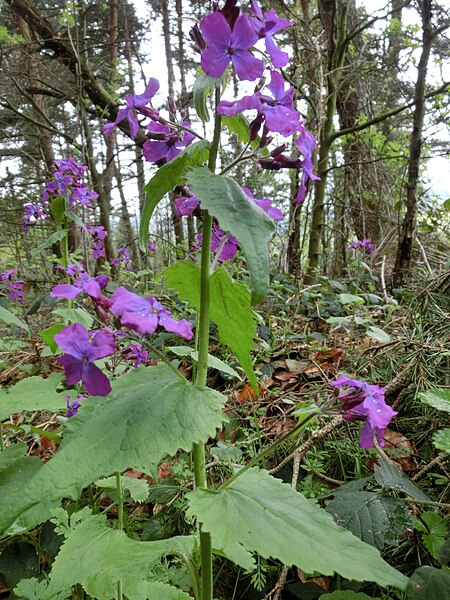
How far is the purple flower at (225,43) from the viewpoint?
993mm

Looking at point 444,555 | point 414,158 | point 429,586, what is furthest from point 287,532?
point 414,158

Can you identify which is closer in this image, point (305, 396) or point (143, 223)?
point (143, 223)

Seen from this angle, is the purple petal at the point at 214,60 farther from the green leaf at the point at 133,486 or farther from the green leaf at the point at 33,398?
the green leaf at the point at 133,486

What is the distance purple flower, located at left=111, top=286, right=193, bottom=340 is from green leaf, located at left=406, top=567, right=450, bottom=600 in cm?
76

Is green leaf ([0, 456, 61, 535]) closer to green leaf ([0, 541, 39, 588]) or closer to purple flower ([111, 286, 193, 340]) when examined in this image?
green leaf ([0, 541, 39, 588])

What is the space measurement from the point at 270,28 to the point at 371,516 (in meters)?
1.51

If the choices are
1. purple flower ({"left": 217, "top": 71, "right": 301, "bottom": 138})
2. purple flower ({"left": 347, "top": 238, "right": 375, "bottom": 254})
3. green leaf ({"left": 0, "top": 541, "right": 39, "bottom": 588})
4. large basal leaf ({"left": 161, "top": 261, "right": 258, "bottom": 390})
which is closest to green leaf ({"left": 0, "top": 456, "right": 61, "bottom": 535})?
green leaf ({"left": 0, "top": 541, "right": 39, "bottom": 588})

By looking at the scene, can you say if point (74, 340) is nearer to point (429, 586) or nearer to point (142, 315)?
point (142, 315)

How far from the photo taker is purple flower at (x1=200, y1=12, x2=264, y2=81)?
0.99 metres

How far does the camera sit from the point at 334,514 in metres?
1.40

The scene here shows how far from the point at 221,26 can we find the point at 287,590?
71.6 inches

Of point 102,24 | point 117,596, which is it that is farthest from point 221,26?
point 102,24

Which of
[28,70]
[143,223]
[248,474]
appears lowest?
[248,474]

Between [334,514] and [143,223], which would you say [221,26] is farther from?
[334,514]
